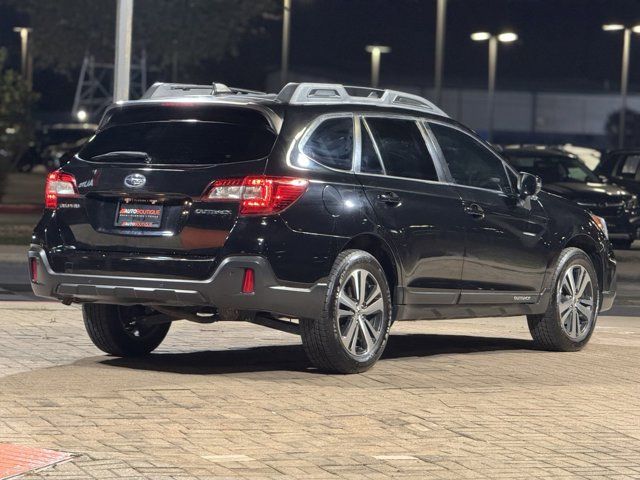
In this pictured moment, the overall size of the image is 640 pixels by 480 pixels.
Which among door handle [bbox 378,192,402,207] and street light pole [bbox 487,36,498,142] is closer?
door handle [bbox 378,192,402,207]

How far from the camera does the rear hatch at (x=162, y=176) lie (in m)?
10.3

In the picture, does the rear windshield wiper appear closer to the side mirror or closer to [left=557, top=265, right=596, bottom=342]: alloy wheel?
the side mirror

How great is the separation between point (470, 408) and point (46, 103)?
12575 cm

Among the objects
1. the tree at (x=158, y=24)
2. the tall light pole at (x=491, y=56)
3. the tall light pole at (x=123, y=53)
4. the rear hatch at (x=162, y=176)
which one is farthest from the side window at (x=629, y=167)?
the tree at (x=158, y=24)

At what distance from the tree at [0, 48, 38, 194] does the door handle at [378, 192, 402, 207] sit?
29.0 meters

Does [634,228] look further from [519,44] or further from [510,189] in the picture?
[519,44]

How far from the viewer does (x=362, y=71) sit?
352ft

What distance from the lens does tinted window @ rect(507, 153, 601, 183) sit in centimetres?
2939

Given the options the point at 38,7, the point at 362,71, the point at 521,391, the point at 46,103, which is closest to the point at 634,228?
the point at 521,391

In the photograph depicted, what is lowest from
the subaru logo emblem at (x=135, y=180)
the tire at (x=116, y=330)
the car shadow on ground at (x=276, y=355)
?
the car shadow on ground at (x=276, y=355)

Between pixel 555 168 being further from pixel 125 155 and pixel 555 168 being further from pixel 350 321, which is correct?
pixel 125 155

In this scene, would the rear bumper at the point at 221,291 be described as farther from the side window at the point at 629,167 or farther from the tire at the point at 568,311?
the side window at the point at 629,167

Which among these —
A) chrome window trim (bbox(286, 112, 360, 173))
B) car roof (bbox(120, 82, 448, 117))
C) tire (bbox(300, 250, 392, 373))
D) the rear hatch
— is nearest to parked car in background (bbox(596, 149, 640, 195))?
car roof (bbox(120, 82, 448, 117))

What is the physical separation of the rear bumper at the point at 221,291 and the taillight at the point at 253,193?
31 centimetres
